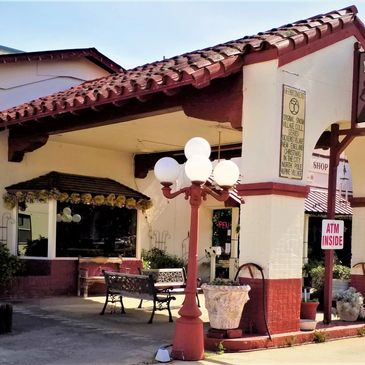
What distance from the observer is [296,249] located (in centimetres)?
840

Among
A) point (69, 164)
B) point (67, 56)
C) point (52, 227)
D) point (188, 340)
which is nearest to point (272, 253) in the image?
point (188, 340)

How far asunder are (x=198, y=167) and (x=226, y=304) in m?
1.82

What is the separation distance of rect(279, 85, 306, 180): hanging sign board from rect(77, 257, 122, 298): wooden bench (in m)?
5.94

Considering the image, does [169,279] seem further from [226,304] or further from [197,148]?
[197,148]

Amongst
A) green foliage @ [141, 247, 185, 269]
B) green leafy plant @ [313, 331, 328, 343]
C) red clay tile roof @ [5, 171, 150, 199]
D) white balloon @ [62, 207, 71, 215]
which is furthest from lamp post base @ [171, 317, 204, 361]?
green foliage @ [141, 247, 185, 269]

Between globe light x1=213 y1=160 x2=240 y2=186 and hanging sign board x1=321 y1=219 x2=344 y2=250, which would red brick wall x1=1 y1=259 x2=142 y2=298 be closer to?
hanging sign board x1=321 y1=219 x2=344 y2=250

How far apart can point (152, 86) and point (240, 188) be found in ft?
6.14

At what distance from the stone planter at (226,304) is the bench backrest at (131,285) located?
6.49ft

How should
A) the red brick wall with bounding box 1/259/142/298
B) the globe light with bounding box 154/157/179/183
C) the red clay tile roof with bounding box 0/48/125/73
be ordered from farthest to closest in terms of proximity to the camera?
the red clay tile roof with bounding box 0/48/125/73 → the red brick wall with bounding box 1/259/142/298 → the globe light with bounding box 154/157/179/183

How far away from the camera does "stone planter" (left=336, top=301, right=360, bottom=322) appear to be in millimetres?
9977

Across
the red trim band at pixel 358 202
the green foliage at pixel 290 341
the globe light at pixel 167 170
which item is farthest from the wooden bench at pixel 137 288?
the red trim band at pixel 358 202

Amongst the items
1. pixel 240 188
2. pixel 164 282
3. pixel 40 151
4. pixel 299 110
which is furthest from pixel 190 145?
pixel 40 151

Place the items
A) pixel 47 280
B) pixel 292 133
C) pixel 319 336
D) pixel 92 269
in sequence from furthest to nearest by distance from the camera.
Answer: pixel 92 269 < pixel 47 280 < pixel 319 336 < pixel 292 133

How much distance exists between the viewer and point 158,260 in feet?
49.2
